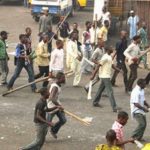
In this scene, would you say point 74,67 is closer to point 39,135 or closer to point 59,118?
point 59,118

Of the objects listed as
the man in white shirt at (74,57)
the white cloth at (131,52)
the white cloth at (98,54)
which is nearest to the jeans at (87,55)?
the man in white shirt at (74,57)

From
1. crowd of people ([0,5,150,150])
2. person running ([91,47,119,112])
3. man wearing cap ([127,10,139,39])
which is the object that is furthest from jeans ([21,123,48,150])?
man wearing cap ([127,10,139,39])

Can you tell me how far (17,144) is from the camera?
37.5ft

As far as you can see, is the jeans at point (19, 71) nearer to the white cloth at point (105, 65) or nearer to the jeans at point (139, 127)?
the white cloth at point (105, 65)

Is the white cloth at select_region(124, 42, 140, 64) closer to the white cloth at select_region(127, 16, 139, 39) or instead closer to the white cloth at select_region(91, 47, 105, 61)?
the white cloth at select_region(91, 47, 105, 61)

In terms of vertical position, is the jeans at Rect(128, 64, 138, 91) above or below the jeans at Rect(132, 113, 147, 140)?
above

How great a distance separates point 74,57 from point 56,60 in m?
1.35

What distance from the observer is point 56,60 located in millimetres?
14719

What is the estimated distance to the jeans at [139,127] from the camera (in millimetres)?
11320

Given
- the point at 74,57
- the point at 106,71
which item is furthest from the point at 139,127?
the point at 74,57

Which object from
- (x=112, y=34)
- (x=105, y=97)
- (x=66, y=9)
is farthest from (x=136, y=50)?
(x=66, y=9)

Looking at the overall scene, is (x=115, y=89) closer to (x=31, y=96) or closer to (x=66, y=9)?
(x=31, y=96)

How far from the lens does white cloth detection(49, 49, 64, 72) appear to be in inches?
576

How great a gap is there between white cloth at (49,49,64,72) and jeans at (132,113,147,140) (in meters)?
3.87
